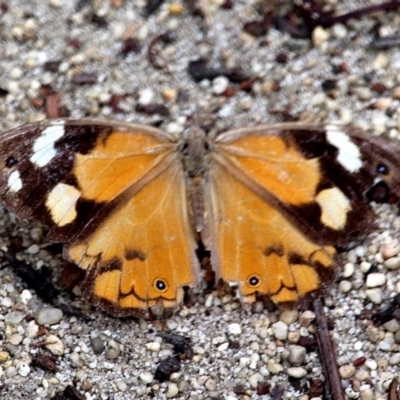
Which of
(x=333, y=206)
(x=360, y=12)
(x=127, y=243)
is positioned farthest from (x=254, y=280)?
(x=360, y=12)

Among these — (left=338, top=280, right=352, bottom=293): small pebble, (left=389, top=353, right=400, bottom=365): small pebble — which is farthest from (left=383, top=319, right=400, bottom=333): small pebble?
(left=338, top=280, right=352, bottom=293): small pebble

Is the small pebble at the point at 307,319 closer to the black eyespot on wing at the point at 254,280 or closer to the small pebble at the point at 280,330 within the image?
the small pebble at the point at 280,330

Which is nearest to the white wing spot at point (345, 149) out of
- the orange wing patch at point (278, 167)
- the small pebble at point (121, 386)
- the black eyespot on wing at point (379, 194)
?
the orange wing patch at point (278, 167)

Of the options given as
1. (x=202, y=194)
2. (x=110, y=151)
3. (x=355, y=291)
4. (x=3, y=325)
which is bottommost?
(x=355, y=291)

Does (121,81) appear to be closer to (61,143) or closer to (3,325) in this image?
(61,143)

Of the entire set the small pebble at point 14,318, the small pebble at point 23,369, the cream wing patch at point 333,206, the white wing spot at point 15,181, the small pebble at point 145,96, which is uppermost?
the white wing spot at point 15,181

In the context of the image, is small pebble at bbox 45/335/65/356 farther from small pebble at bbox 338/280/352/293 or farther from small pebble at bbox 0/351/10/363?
small pebble at bbox 338/280/352/293

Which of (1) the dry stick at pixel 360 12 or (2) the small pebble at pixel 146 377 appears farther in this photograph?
(1) the dry stick at pixel 360 12

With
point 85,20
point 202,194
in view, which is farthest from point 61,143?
point 85,20
